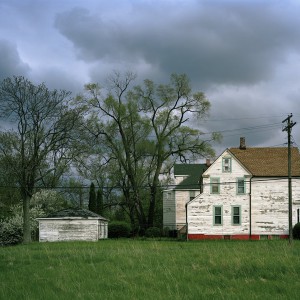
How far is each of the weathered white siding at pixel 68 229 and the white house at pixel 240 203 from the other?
10388 millimetres

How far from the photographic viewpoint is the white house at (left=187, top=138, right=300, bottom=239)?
49.9m

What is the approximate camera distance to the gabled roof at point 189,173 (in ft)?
216

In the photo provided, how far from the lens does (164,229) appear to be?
211ft

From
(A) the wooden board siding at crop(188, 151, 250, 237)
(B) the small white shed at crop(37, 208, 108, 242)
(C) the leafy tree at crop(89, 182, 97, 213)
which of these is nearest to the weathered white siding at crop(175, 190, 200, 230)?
(C) the leafy tree at crop(89, 182, 97, 213)

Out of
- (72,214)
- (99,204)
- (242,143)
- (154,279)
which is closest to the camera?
(154,279)

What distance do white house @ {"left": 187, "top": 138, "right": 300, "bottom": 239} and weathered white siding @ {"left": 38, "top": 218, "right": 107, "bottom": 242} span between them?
1039 centimetres

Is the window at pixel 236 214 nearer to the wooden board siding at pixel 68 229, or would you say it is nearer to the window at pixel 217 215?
the window at pixel 217 215

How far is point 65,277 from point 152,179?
53320 mm

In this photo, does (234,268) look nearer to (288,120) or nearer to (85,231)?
(288,120)

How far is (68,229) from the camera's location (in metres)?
54.0

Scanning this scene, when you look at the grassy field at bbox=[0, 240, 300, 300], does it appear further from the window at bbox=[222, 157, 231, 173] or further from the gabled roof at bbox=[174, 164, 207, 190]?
the gabled roof at bbox=[174, 164, 207, 190]

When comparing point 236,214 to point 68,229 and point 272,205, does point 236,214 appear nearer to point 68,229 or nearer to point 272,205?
point 272,205

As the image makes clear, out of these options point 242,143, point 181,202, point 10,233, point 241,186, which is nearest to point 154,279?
point 241,186

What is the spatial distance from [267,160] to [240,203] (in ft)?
18.2
